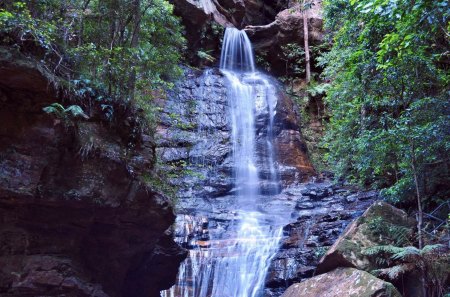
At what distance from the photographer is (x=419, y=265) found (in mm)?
6480

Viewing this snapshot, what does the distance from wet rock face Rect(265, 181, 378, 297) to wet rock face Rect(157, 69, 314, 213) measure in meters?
2.37

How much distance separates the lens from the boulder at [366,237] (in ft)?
23.0

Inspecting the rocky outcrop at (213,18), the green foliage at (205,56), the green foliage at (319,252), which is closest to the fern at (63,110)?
the green foliage at (319,252)

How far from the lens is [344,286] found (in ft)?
21.2

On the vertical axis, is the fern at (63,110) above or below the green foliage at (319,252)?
above

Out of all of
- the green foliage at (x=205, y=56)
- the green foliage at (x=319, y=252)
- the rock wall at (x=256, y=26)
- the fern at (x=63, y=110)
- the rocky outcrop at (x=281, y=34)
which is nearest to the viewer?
the fern at (x=63, y=110)

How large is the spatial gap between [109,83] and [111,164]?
4.44ft

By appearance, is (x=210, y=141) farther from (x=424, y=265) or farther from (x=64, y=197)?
(x=424, y=265)

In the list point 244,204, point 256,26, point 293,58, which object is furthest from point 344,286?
point 256,26

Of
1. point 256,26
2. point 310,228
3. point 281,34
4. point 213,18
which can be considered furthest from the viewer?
point 256,26

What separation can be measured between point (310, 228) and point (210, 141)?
22.1 ft

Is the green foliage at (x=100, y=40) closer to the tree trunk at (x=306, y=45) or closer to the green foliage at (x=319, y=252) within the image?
the green foliage at (x=319, y=252)

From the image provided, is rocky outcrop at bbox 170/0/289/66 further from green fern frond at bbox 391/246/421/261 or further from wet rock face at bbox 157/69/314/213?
green fern frond at bbox 391/246/421/261

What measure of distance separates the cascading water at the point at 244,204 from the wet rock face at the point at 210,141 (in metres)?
0.22
